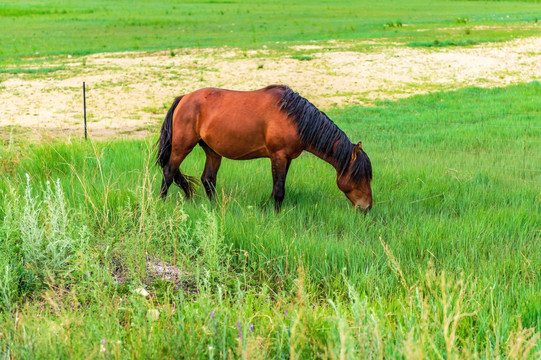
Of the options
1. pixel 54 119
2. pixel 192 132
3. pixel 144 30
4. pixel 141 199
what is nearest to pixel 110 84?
pixel 54 119

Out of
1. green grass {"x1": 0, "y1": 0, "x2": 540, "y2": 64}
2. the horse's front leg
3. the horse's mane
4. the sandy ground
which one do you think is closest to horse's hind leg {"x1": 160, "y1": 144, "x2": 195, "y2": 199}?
the horse's front leg

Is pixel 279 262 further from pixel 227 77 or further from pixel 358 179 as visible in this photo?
pixel 227 77

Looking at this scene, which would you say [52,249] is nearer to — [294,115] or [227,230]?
[227,230]

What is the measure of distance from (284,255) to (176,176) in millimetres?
2637

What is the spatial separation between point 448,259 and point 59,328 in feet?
9.78

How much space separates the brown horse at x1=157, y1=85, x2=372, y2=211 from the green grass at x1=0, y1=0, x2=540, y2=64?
1684 cm

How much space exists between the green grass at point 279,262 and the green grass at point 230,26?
1726cm

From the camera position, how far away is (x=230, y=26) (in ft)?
113

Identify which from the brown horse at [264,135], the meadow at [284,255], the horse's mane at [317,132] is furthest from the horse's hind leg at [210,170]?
the horse's mane at [317,132]

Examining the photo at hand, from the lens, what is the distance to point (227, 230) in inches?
206

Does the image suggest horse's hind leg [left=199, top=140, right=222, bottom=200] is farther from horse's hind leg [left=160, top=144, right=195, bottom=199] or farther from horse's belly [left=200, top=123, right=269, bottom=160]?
horse's belly [left=200, top=123, right=269, bottom=160]

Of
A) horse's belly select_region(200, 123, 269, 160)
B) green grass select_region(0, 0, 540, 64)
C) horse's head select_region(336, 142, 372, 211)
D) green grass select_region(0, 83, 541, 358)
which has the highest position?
green grass select_region(0, 0, 540, 64)

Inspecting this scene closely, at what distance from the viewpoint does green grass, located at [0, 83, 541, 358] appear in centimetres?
318

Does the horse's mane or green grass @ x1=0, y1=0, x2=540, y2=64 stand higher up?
green grass @ x1=0, y1=0, x2=540, y2=64
